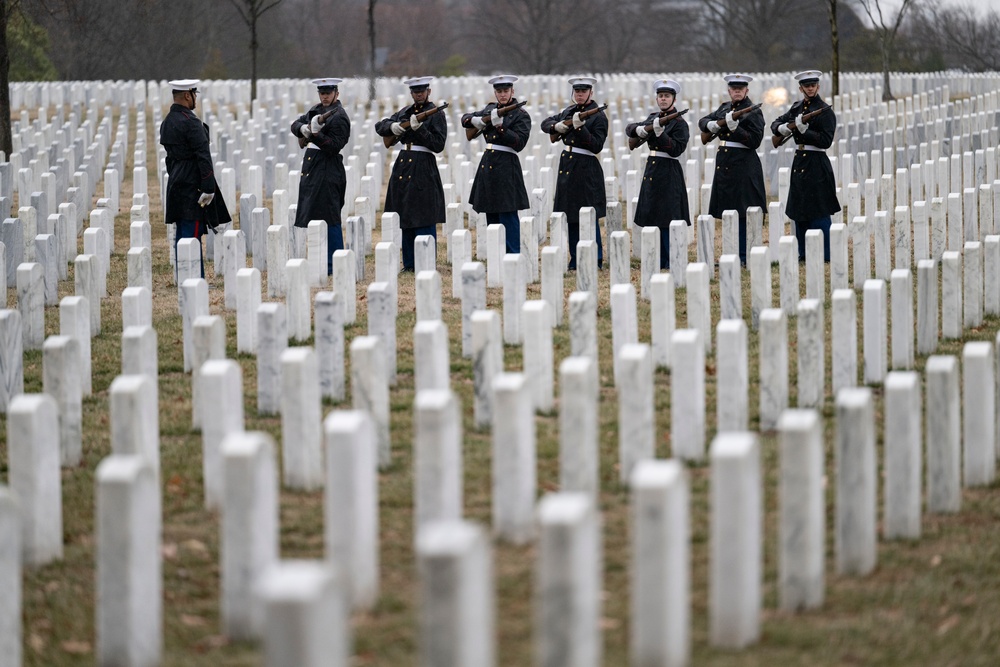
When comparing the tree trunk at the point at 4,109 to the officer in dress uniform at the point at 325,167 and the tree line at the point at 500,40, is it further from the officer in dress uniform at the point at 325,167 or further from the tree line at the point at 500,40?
the tree line at the point at 500,40

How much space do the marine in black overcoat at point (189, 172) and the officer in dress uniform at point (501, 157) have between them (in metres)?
1.83

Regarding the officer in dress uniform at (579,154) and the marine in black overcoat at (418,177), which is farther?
the officer in dress uniform at (579,154)

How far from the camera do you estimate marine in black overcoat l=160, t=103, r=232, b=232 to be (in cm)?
1029

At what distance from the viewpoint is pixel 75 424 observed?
577cm

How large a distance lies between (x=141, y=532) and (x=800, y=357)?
3355 millimetres

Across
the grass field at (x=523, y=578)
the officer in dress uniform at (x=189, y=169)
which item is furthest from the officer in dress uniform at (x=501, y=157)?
the grass field at (x=523, y=578)

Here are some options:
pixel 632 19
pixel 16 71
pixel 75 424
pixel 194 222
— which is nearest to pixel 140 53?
pixel 16 71

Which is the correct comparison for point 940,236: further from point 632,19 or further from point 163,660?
point 632,19

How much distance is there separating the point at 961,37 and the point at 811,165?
1469 inches

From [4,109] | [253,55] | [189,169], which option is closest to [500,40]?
[253,55]

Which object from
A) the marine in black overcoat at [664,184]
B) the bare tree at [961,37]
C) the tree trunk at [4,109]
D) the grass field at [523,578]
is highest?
the bare tree at [961,37]

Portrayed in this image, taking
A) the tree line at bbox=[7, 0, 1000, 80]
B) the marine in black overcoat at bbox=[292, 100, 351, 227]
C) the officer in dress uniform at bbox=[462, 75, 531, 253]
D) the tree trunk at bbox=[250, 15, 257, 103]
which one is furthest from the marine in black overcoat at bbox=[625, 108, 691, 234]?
the tree line at bbox=[7, 0, 1000, 80]

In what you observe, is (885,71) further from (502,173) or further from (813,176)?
(502,173)

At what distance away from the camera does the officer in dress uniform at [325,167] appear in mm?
10672
